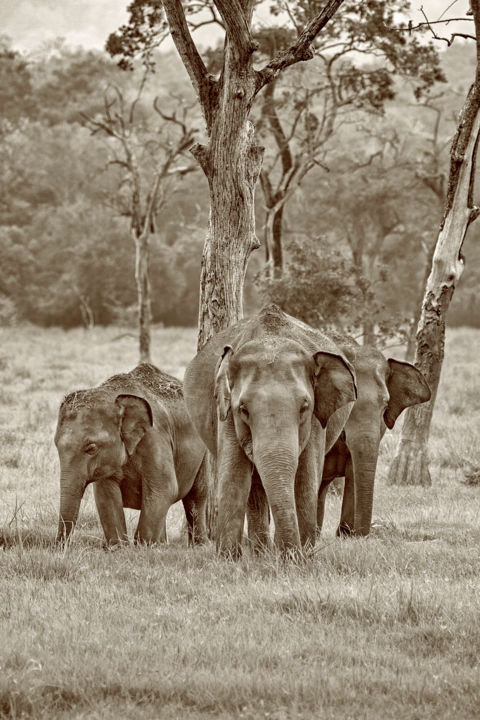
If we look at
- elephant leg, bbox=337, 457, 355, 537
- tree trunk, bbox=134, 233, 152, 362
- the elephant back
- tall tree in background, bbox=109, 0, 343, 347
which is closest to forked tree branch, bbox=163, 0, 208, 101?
tall tree in background, bbox=109, 0, 343, 347

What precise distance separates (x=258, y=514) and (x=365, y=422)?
186 cm

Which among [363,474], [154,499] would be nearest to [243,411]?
[154,499]

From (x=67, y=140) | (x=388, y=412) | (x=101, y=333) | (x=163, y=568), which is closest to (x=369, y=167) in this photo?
(x=101, y=333)

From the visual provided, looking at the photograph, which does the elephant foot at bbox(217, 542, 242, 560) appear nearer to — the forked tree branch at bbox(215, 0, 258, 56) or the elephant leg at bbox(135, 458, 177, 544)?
the elephant leg at bbox(135, 458, 177, 544)

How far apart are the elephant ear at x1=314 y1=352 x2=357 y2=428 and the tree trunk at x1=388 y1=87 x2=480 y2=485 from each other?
602 centimetres

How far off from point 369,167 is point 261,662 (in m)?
32.5

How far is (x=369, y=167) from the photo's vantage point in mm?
36500

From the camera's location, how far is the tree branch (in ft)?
35.4

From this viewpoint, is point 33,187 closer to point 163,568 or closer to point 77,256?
point 77,256

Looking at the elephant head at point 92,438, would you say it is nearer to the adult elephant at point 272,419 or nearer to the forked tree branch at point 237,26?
the adult elephant at point 272,419

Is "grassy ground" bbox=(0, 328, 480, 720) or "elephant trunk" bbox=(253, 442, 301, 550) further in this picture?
"elephant trunk" bbox=(253, 442, 301, 550)

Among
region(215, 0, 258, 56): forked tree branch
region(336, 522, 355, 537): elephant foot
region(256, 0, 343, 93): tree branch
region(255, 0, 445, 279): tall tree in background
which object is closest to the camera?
region(336, 522, 355, 537): elephant foot

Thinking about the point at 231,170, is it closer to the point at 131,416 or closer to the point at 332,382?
the point at 131,416

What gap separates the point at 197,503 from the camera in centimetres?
1063
